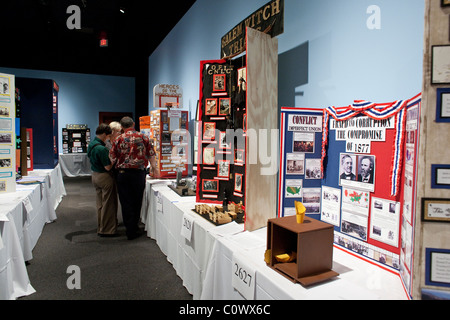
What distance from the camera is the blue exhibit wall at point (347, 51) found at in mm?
1468

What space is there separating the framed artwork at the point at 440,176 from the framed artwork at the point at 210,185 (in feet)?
6.58

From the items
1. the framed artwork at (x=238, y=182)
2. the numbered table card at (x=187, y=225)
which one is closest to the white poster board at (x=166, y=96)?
the framed artwork at (x=238, y=182)

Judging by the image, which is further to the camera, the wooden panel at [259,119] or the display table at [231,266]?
the wooden panel at [259,119]

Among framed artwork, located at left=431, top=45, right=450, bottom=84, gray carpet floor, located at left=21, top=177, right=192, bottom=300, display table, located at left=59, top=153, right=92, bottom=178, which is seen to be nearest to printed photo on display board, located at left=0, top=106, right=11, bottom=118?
gray carpet floor, located at left=21, top=177, right=192, bottom=300

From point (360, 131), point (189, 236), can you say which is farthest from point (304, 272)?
point (189, 236)

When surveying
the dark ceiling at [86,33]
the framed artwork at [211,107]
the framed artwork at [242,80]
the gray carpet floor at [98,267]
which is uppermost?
the dark ceiling at [86,33]

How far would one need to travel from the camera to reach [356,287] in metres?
1.25

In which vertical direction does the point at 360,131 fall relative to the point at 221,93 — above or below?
below

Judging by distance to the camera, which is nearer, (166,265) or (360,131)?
(360,131)

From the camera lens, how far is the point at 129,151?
11.4 feet

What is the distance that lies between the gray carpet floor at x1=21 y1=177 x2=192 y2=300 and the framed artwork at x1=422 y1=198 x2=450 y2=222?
1.94m

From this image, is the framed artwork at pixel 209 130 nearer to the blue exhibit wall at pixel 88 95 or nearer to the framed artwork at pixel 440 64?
the framed artwork at pixel 440 64
